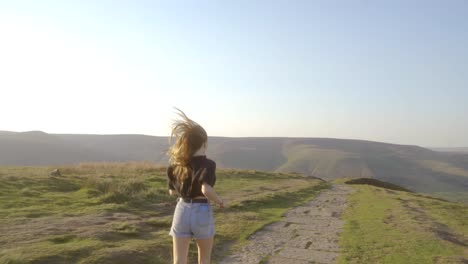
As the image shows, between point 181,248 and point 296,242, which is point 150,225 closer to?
point 296,242

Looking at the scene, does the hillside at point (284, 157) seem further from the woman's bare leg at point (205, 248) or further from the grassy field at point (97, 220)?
the woman's bare leg at point (205, 248)

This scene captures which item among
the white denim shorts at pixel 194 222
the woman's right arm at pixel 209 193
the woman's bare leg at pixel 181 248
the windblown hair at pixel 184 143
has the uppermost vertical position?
the windblown hair at pixel 184 143

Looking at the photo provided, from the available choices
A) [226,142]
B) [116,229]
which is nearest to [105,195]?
[116,229]

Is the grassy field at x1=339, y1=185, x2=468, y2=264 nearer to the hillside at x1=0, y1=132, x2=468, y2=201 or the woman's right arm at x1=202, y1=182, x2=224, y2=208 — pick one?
the woman's right arm at x1=202, y1=182, x2=224, y2=208

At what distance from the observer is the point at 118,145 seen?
526 feet

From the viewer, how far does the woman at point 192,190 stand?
4.73m

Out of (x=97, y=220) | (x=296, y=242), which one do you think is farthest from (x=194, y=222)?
(x=97, y=220)

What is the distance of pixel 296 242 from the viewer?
10555 millimetres

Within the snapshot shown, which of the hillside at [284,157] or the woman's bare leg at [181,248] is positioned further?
the hillside at [284,157]

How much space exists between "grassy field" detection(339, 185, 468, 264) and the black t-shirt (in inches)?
203

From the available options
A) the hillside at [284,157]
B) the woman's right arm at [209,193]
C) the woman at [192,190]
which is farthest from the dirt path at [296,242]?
the hillside at [284,157]

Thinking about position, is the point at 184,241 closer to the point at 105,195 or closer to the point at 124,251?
the point at 124,251

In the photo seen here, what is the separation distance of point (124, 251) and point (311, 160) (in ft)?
471

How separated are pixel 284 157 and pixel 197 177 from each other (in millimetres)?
163770
